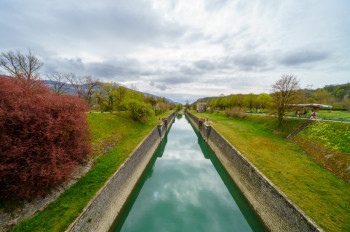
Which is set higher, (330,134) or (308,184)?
(330,134)

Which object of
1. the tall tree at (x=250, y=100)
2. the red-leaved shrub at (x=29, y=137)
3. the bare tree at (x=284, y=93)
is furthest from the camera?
the tall tree at (x=250, y=100)

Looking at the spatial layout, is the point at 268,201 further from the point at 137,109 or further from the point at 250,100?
the point at 250,100

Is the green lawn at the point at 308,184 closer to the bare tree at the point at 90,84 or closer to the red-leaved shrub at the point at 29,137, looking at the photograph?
the red-leaved shrub at the point at 29,137

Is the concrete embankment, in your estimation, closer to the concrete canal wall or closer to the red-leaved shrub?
the concrete canal wall

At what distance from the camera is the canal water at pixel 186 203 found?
7.55 meters

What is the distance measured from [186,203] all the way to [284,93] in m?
19.7

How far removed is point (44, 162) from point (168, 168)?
1113cm

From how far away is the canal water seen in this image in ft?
24.8

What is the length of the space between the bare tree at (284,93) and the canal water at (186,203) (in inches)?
503

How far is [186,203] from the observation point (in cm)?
921

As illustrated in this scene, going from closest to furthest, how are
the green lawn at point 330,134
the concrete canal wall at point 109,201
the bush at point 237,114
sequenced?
1. the concrete canal wall at point 109,201
2. the green lawn at point 330,134
3. the bush at point 237,114

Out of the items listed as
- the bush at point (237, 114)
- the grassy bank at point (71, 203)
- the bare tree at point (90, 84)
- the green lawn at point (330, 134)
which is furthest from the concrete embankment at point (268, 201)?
the bare tree at point (90, 84)

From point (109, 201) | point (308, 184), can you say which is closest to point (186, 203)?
point (109, 201)

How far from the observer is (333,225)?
497 centimetres
